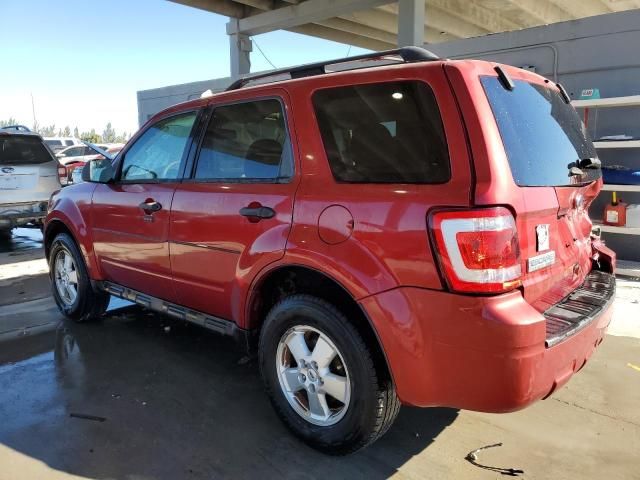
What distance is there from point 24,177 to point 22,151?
19.7 inches

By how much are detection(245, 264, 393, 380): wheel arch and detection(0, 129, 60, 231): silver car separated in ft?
A: 24.4

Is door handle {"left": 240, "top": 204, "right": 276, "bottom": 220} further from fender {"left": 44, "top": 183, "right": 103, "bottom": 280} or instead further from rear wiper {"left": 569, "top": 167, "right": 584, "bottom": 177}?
fender {"left": 44, "top": 183, "right": 103, "bottom": 280}

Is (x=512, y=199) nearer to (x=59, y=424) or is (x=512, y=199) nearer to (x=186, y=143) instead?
(x=186, y=143)

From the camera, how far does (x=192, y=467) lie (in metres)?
2.71

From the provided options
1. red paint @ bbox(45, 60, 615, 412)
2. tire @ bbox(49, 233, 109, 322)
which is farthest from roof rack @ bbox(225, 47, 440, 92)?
tire @ bbox(49, 233, 109, 322)

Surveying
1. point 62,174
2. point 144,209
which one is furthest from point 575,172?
point 62,174

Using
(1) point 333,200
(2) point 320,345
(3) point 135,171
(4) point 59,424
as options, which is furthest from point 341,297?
(3) point 135,171

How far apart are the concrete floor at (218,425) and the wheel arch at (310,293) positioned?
61 centimetres

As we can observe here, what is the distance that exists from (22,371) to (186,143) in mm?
2136

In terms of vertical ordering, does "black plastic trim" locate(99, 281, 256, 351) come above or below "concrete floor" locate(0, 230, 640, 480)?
above

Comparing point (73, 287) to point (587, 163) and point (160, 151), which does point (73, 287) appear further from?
point (587, 163)

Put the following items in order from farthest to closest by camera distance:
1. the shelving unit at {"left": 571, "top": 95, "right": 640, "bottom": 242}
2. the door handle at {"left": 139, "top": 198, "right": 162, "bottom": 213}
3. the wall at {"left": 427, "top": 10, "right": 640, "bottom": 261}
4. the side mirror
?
the wall at {"left": 427, "top": 10, "right": 640, "bottom": 261} → the shelving unit at {"left": 571, "top": 95, "right": 640, "bottom": 242} → the side mirror → the door handle at {"left": 139, "top": 198, "right": 162, "bottom": 213}

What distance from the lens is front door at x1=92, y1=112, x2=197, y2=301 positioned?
3.72 m

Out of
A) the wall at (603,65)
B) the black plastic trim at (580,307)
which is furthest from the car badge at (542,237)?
the wall at (603,65)
